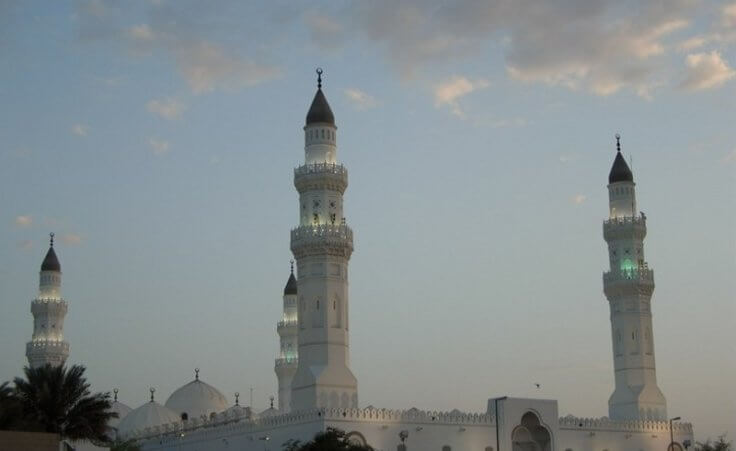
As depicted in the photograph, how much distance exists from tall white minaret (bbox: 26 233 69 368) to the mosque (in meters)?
7.73

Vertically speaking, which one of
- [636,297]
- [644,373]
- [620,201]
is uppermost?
[620,201]

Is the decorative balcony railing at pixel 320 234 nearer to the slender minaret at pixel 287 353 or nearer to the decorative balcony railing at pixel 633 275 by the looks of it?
the decorative balcony railing at pixel 633 275

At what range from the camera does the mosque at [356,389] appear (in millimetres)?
48438

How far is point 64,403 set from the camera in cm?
3941

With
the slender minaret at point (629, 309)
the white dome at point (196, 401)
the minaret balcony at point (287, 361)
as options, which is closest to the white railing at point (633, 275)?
the slender minaret at point (629, 309)

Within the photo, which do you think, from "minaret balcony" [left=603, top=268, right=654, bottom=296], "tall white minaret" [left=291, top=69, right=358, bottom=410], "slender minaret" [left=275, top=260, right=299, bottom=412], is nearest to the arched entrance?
"tall white minaret" [left=291, top=69, right=358, bottom=410]

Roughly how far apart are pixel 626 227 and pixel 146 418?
2939cm

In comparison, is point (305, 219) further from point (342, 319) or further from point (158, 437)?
point (158, 437)

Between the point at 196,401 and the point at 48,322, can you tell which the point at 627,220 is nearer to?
the point at 196,401

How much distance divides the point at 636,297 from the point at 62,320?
34.5m

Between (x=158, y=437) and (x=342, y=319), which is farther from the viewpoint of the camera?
(x=158, y=437)

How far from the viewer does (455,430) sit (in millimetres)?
50188

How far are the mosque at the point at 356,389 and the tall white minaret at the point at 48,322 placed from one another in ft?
25.4

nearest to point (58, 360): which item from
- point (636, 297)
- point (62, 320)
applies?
point (62, 320)
